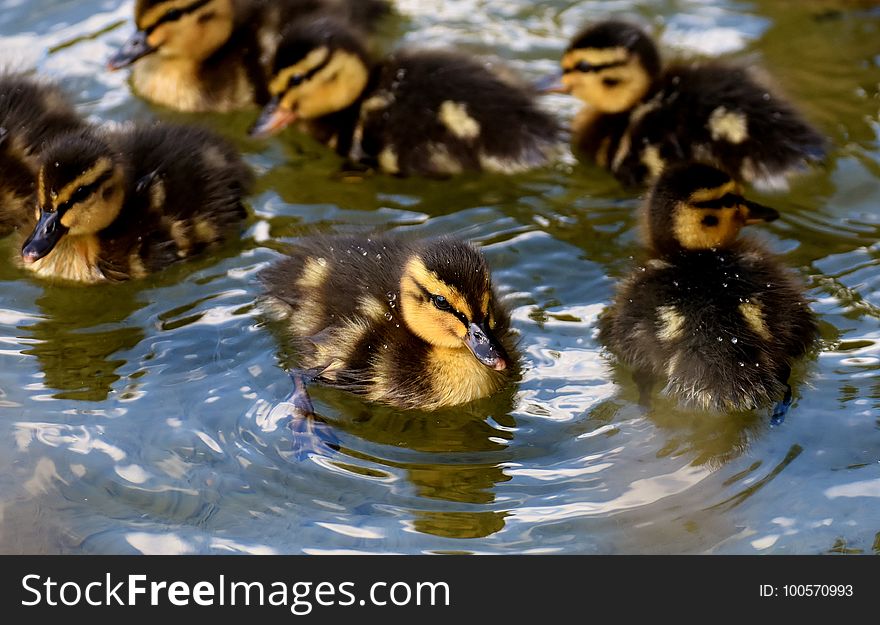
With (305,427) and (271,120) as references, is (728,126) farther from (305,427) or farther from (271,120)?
(305,427)

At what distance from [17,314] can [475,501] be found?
1.44 m

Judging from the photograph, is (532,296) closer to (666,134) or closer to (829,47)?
(666,134)

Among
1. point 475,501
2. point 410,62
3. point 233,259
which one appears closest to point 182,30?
point 410,62

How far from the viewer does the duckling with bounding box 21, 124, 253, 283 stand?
10.8 ft

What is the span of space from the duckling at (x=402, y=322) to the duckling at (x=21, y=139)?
3.14 feet

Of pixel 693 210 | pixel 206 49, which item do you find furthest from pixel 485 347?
pixel 206 49

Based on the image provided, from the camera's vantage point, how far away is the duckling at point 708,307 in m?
2.92

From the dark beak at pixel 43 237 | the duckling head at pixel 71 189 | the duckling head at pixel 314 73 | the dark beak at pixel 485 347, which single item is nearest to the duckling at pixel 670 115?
the duckling head at pixel 314 73

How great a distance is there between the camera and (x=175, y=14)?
443cm

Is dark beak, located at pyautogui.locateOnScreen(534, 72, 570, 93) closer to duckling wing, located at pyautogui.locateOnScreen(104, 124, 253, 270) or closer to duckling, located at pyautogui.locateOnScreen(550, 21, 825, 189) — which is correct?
duckling, located at pyautogui.locateOnScreen(550, 21, 825, 189)

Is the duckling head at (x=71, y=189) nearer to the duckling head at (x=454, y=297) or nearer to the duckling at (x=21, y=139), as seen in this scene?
the duckling at (x=21, y=139)

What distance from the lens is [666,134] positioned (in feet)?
12.8

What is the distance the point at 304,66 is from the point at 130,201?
90 centimetres

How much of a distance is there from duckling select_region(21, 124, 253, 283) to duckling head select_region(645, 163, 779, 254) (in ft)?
4.23
